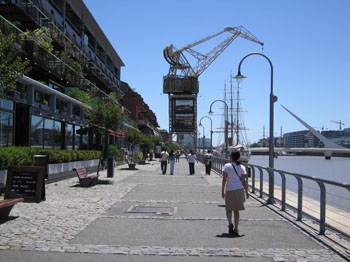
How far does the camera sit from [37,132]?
64.3ft

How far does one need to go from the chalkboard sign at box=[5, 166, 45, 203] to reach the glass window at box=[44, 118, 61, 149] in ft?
37.4

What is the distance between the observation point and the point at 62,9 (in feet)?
117

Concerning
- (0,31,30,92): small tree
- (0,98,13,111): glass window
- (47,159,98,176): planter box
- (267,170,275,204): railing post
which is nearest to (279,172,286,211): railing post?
(267,170,275,204): railing post

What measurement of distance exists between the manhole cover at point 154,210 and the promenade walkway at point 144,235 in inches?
1.0

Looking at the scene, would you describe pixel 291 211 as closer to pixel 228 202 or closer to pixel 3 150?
pixel 228 202

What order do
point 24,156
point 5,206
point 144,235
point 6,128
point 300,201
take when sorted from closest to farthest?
point 144,235 < point 5,206 < point 300,201 < point 24,156 < point 6,128

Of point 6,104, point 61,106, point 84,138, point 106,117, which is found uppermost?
point 61,106

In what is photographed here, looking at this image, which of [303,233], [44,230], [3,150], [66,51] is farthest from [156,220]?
[66,51]

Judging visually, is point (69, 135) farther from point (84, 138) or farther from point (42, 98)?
point (84, 138)

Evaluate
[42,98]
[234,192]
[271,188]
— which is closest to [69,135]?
[42,98]

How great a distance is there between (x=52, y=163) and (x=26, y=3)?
1312 cm

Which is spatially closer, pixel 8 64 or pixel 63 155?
pixel 8 64

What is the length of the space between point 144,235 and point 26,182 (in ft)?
14.2

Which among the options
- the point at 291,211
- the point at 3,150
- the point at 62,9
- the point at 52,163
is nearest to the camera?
the point at 291,211
